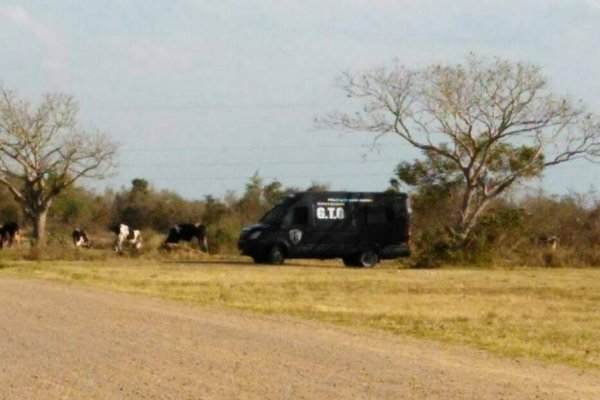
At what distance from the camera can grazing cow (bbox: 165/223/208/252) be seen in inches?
2237

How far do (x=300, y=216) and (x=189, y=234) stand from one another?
13.4 meters

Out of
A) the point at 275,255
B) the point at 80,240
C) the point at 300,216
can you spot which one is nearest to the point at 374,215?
the point at 300,216

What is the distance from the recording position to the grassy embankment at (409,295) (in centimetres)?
2050

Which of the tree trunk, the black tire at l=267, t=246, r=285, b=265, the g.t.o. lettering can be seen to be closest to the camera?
the g.t.o. lettering

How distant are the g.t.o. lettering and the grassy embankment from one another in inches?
71.4

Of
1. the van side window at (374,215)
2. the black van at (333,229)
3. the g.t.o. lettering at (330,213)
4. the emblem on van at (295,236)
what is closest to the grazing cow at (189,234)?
the black van at (333,229)

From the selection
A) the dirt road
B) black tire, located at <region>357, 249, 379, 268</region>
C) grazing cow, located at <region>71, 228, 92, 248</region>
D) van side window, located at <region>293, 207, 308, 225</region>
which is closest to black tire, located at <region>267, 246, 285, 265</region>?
van side window, located at <region>293, 207, 308, 225</region>

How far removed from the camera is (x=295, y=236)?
147 ft

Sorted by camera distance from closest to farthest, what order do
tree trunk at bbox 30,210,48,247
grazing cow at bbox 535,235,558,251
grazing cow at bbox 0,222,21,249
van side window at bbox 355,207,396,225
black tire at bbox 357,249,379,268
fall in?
van side window at bbox 355,207,396,225 < black tire at bbox 357,249,379,268 < grazing cow at bbox 535,235,558,251 < grazing cow at bbox 0,222,21,249 < tree trunk at bbox 30,210,48,247

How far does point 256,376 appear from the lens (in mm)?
13648

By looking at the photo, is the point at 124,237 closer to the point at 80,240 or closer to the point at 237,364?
the point at 80,240

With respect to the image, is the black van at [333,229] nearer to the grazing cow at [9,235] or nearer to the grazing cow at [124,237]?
the grazing cow at [124,237]

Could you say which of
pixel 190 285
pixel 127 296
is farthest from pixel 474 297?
pixel 127 296

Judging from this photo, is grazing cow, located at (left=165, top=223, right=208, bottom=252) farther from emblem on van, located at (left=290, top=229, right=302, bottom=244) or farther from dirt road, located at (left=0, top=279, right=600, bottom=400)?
dirt road, located at (left=0, top=279, right=600, bottom=400)
